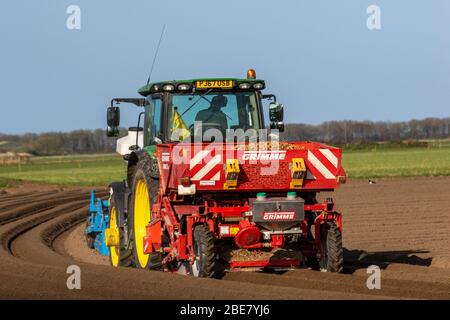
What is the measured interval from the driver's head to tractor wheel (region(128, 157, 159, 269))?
1.09 meters

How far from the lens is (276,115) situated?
11.9 metres

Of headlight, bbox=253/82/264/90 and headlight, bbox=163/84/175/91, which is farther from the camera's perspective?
headlight, bbox=253/82/264/90

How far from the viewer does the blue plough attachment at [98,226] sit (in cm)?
1411

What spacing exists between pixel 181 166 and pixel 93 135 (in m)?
123

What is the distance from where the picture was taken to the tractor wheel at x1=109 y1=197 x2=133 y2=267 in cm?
1250

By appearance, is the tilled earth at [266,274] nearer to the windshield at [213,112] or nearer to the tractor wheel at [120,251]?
the tractor wheel at [120,251]

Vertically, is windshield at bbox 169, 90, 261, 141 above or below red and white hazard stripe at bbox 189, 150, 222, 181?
above

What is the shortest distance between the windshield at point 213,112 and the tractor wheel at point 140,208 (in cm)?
60

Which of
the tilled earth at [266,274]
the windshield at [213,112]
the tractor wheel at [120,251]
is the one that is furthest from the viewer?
the tractor wheel at [120,251]

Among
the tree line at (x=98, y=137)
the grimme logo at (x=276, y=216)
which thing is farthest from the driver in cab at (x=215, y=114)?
the tree line at (x=98, y=137)

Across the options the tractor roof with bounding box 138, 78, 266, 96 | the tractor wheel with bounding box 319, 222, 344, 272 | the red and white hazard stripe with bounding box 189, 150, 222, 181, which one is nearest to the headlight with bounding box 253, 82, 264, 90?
the tractor roof with bounding box 138, 78, 266, 96

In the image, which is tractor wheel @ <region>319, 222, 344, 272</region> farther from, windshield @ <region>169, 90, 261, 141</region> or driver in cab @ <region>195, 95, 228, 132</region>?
driver in cab @ <region>195, 95, 228, 132</region>
